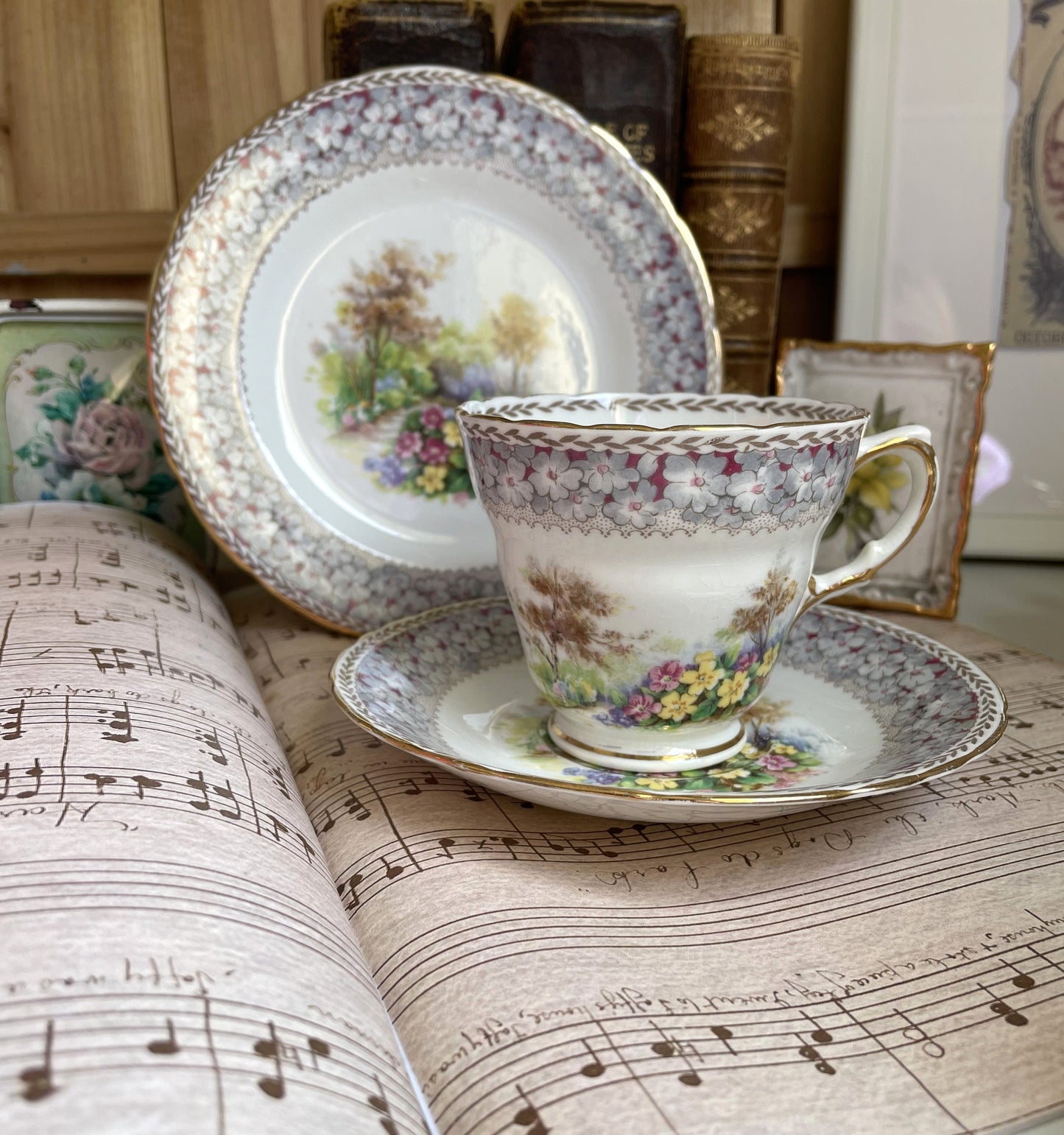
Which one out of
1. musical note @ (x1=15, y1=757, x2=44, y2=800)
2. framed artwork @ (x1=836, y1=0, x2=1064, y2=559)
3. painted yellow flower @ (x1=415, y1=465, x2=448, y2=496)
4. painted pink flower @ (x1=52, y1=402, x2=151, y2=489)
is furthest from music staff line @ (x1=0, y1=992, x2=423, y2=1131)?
framed artwork @ (x1=836, y1=0, x2=1064, y2=559)

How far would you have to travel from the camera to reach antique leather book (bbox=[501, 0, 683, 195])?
69 cm

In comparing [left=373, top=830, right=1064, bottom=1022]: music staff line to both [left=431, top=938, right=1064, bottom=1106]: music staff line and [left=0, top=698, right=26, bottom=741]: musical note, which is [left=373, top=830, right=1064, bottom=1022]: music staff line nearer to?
[left=431, top=938, right=1064, bottom=1106]: music staff line

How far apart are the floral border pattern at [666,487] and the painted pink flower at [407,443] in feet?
0.81

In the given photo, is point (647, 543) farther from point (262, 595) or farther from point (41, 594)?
point (262, 595)

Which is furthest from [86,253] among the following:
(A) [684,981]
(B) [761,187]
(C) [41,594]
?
(A) [684,981]

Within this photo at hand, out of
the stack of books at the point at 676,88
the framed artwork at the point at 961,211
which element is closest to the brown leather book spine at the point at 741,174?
the stack of books at the point at 676,88

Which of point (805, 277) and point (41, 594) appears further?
point (805, 277)

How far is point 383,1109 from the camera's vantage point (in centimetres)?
27

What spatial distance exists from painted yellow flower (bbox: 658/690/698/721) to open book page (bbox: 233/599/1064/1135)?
0.05m

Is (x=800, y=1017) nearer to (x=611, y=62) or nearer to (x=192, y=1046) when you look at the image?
(x=192, y=1046)

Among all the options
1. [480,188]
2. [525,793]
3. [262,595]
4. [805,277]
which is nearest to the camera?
[525,793]

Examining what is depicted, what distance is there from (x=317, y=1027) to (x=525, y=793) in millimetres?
152

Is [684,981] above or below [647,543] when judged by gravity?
below

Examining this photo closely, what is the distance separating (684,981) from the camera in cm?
34
